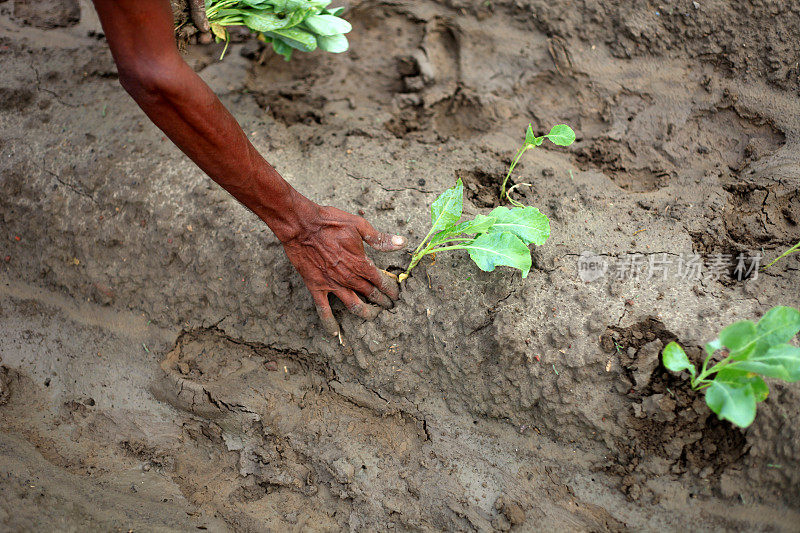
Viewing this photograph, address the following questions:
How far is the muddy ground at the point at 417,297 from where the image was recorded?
2.22 m

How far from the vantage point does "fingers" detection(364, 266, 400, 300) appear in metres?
2.30

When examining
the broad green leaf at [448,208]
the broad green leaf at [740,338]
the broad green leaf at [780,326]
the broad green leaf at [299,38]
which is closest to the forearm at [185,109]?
the broad green leaf at [448,208]

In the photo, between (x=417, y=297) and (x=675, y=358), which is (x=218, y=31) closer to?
(x=417, y=297)

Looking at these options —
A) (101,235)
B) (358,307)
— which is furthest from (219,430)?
(101,235)

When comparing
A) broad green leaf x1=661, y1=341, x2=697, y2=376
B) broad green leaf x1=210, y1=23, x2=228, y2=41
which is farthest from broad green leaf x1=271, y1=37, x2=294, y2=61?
broad green leaf x1=661, y1=341, x2=697, y2=376

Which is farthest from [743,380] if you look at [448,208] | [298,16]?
[298,16]

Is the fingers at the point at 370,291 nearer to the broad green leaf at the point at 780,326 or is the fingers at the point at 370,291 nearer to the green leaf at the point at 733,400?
the green leaf at the point at 733,400

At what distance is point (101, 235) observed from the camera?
276cm

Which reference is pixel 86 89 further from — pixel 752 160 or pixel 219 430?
pixel 752 160

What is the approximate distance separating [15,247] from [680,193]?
131 inches

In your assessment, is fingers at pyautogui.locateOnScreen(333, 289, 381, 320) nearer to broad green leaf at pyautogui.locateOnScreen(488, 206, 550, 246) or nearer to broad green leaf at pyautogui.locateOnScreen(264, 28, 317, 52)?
broad green leaf at pyautogui.locateOnScreen(488, 206, 550, 246)

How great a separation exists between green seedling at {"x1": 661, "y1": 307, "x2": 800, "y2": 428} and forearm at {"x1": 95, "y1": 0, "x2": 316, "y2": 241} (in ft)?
5.12

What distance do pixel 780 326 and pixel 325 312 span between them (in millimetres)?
1654

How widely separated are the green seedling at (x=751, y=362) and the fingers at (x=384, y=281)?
3.93 ft
